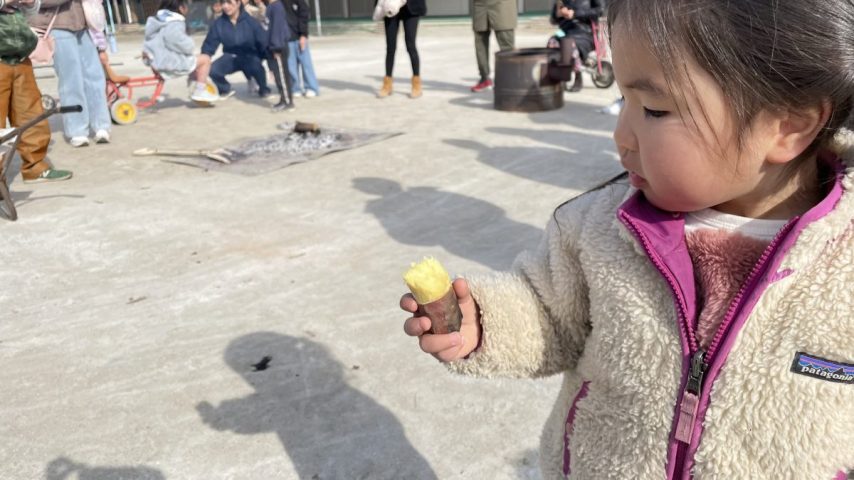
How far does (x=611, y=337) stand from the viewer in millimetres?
1235

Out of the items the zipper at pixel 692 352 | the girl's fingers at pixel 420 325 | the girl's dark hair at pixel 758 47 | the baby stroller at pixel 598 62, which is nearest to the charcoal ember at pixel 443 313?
the girl's fingers at pixel 420 325

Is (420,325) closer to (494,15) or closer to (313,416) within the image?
(313,416)

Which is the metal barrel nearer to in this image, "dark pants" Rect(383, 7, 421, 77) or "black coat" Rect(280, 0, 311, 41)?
"dark pants" Rect(383, 7, 421, 77)

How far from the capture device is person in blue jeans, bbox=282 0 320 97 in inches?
375

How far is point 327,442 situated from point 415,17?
7171mm

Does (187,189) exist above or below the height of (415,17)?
below

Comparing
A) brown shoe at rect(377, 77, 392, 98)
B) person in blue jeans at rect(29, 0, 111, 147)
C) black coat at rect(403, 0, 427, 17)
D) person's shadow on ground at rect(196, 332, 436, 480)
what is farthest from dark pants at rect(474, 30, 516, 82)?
person's shadow on ground at rect(196, 332, 436, 480)

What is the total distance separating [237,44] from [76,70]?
3140mm

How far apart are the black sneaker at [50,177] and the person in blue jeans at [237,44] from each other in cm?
409

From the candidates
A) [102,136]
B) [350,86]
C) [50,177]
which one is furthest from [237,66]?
[50,177]

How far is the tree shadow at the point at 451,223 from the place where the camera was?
411 cm

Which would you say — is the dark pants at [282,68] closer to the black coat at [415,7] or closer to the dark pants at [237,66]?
the dark pants at [237,66]

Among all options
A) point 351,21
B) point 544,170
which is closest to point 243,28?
point 544,170

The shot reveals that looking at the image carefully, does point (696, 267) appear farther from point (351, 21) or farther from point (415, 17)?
point (351, 21)
